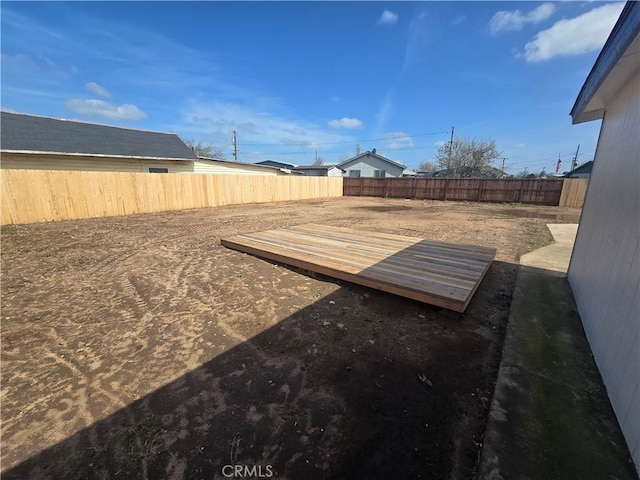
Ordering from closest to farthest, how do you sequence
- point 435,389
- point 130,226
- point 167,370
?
point 435,389 → point 167,370 → point 130,226

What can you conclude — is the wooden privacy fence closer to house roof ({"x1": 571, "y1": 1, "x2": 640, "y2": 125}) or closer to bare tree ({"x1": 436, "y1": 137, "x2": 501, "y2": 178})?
house roof ({"x1": 571, "y1": 1, "x2": 640, "y2": 125})

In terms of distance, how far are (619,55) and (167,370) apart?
401 cm

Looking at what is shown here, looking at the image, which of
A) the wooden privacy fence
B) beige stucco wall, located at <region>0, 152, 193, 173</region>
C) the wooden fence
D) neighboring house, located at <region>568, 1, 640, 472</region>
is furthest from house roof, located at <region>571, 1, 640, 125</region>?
beige stucco wall, located at <region>0, 152, 193, 173</region>

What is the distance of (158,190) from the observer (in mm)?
10484

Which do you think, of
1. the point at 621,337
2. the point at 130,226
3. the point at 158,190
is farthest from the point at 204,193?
the point at 621,337

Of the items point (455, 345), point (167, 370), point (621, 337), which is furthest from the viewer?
point (455, 345)

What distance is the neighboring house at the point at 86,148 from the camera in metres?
10.4

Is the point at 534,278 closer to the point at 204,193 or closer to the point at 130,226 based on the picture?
the point at 130,226

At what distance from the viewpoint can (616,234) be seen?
2160 mm

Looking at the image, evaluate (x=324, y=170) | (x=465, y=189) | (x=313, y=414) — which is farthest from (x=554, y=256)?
(x=324, y=170)

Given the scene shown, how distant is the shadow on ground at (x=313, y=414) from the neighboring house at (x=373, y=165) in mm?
29072

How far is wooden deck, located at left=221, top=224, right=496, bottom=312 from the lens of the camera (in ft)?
9.28

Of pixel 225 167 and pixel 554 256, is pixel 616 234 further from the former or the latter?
pixel 225 167

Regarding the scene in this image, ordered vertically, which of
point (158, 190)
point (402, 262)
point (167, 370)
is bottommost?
point (167, 370)
